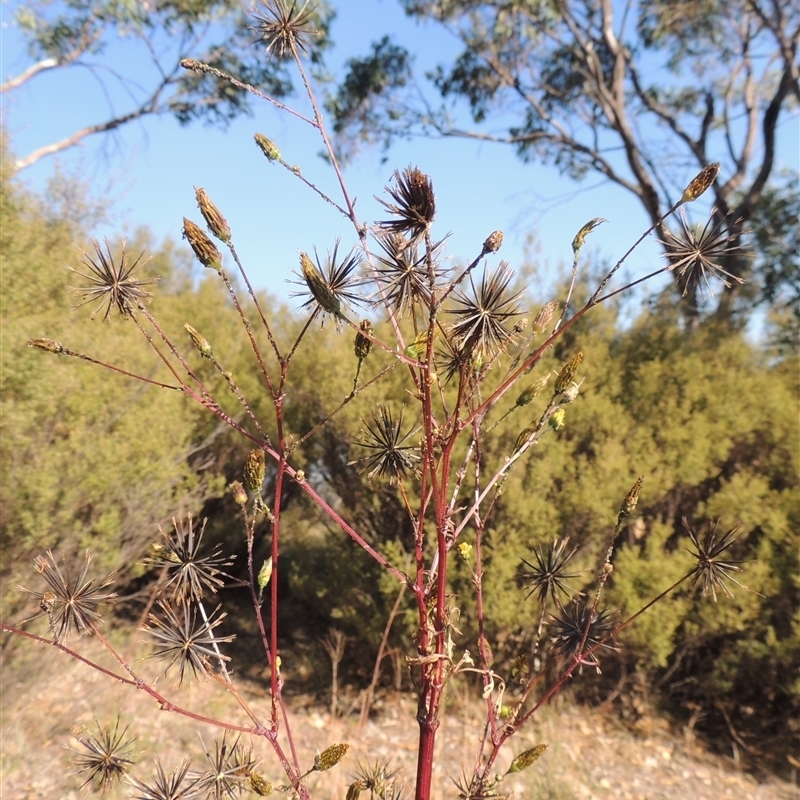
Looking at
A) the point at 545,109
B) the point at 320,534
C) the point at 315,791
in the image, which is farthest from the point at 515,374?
the point at 545,109

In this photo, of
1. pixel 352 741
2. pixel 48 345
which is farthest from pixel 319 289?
pixel 352 741

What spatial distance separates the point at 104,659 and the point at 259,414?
1.90 meters

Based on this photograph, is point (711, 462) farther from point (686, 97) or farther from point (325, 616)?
point (686, 97)

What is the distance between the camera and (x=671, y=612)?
3588 millimetres

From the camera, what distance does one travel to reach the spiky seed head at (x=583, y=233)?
28.1 inches

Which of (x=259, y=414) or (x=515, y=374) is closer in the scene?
(x=515, y=374)

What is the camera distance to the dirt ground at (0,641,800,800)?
3008 millimetres

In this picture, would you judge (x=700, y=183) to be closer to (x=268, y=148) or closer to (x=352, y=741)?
(x=268, y=148)

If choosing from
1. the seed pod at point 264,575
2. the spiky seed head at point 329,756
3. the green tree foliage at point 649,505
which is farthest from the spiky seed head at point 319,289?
the green tree foliage at point 649,505

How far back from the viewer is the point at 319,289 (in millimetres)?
609

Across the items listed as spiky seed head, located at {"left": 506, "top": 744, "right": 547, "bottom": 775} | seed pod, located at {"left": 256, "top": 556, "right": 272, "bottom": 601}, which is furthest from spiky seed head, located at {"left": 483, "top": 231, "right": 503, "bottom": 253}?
spiky seed head, located at {"left": 506, "top": 744, "right": 547, "bottom": 775}

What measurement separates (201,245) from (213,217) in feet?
0.10

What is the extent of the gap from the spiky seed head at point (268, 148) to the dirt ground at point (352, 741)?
283cm

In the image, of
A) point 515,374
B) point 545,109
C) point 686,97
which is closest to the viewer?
point 515,374
